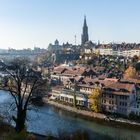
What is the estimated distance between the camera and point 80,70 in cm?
3403

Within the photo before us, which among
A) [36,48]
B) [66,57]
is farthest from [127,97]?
[36,48]

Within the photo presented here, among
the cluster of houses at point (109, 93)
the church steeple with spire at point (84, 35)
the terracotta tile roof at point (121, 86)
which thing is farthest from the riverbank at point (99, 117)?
the church steeple with spire at point (84, 35)

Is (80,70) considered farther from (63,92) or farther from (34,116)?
(34,116)

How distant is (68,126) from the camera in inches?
729

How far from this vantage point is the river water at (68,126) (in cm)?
1686

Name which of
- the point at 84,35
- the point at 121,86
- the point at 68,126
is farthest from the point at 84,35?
the point at 68,126

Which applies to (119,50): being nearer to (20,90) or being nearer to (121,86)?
(121,86)

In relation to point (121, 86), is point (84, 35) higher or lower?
higher

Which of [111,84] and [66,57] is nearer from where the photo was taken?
[111,84]

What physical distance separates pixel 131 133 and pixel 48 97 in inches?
434

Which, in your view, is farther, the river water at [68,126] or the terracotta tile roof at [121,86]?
the terracotta tile roof at [121,86]

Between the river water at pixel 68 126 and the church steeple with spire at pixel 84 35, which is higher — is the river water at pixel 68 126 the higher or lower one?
the lower one

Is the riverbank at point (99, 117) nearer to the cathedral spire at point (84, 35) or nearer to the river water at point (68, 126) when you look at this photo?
the river water at point (68, 126)

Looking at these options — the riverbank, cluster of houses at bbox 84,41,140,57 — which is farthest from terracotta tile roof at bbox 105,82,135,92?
cluster of houses at bbox 84,41,140,57
